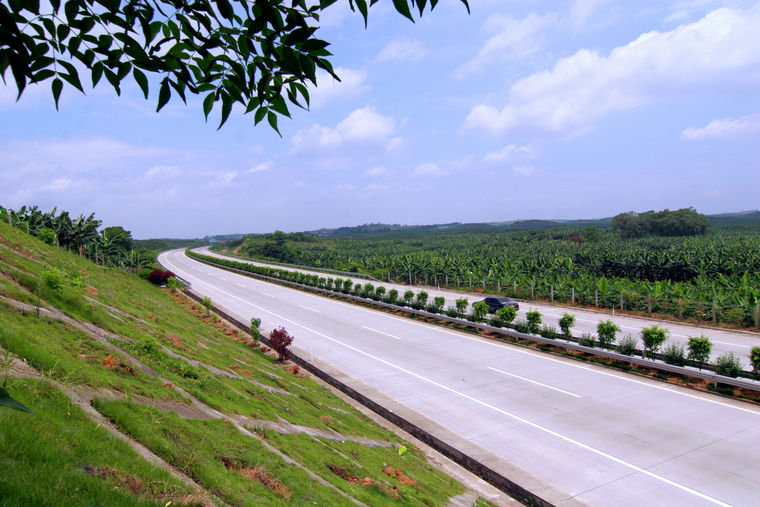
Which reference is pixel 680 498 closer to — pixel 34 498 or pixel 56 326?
pixel 34 498

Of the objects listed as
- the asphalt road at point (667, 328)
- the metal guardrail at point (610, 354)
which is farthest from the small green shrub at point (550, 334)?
the asphalt road at point (667, 328)

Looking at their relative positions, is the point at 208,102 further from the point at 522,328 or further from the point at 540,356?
the point at 522,328

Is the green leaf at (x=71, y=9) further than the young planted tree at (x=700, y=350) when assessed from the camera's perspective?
No

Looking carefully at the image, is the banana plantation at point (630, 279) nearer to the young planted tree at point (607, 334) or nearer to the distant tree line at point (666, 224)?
the young planted tree at point (607, 334)

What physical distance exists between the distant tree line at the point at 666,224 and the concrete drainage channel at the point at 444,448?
126583mm

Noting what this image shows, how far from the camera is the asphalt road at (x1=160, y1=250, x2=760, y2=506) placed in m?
9.78

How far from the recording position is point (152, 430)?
5539 millimetres

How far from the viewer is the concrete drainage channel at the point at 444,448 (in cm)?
959

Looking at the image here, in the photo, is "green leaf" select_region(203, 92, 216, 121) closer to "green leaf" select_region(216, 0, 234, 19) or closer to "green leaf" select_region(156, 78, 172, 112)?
"green leaf" select_region(156, 78, 172, 112)

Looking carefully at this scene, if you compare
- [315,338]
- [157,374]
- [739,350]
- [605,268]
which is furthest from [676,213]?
[157,374]

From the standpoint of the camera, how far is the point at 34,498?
3156 mm

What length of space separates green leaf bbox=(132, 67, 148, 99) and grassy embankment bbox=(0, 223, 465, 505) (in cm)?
285

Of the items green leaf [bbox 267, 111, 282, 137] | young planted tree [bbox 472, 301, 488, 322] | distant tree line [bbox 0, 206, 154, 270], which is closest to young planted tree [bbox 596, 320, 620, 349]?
young planted tree [bbox 472, 301, 488, 322]

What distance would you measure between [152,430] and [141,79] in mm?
4619
